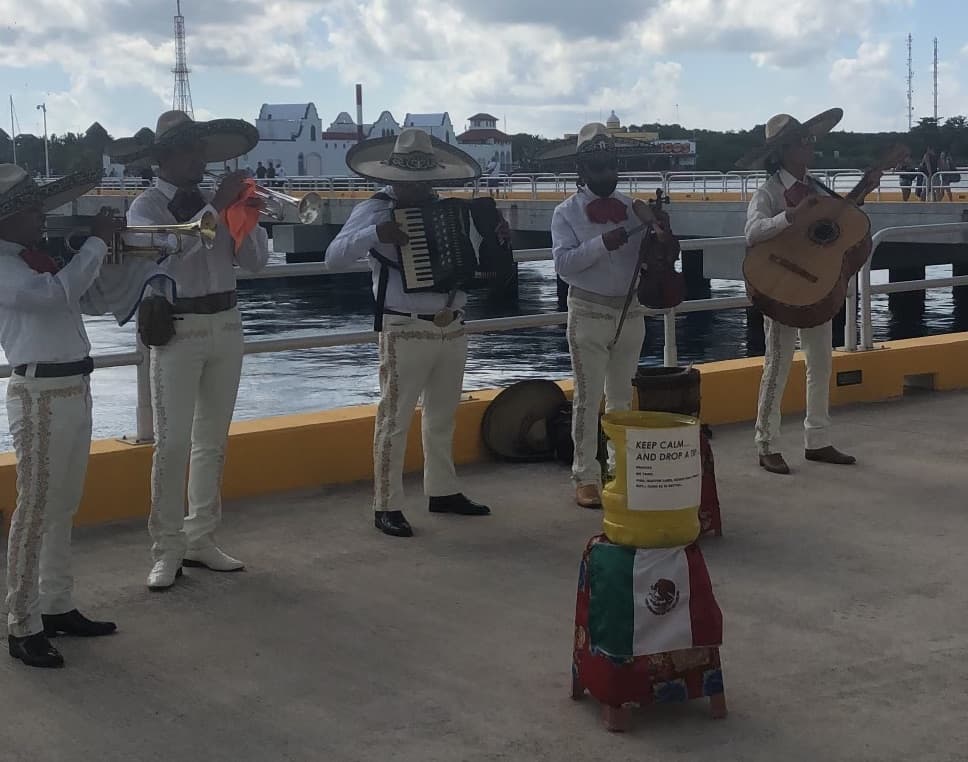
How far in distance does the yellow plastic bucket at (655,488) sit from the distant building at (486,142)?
88.3m

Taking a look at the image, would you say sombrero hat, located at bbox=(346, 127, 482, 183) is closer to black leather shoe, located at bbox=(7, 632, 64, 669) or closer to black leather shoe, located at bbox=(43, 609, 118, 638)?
black leather shoe, located at bbox=(43, 609, 118, 638)

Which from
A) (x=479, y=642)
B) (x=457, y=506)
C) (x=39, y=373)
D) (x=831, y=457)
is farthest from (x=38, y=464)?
(x=831, y=457)

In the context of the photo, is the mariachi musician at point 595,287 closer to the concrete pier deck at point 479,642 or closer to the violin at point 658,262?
the violin at point 658,262

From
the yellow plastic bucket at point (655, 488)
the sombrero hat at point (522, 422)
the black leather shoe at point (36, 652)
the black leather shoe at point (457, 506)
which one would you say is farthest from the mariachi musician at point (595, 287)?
the black leather shoe at point (36, 652)

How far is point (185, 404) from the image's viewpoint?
565 centimetres

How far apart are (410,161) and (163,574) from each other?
7.22 ft

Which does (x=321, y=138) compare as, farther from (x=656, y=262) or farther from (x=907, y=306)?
(x=656, y=262)

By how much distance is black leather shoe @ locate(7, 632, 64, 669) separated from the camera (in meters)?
4.77

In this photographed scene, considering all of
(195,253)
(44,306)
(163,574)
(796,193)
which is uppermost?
(796,193)

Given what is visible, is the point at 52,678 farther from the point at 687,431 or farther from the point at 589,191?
the point at 589,191

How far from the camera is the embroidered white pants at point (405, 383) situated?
6480mm

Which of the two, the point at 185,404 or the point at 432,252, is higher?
the point at 432,252

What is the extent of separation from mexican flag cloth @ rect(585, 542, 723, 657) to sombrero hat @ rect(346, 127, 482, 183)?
8.55 feet

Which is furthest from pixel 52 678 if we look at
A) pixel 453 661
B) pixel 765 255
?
pixel 765 255
